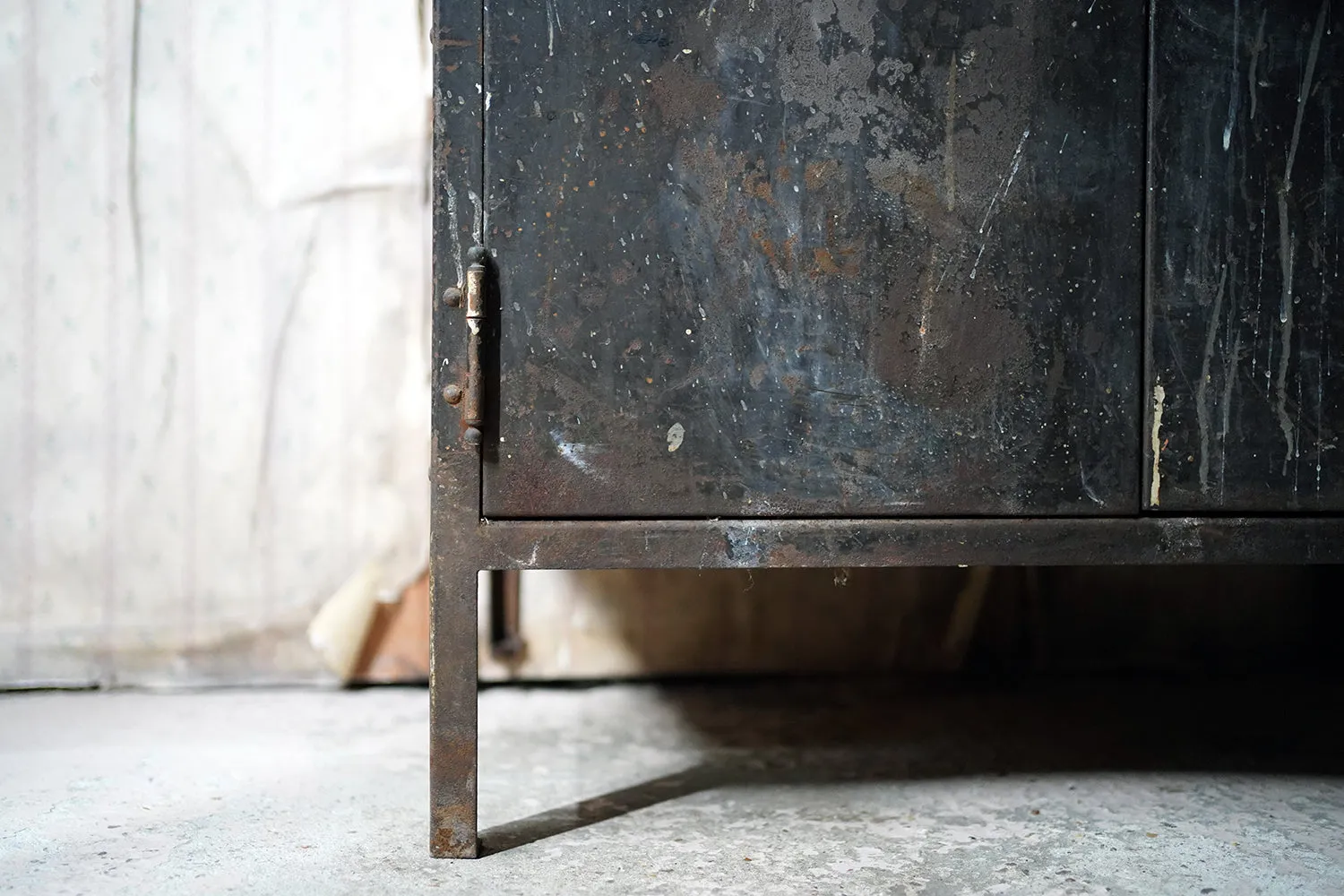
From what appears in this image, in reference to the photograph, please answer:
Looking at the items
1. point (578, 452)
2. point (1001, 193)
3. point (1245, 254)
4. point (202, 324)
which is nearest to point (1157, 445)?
point (1245, 254)

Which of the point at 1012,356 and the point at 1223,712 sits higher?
the point at 1012,356

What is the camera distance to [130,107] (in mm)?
2137

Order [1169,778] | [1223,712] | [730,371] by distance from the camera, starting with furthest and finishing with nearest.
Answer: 1. [1223,712]
2. [1169,778]
3. [730,371]

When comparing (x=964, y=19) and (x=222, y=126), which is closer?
(x=964, y=19)

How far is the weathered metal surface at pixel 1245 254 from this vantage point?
142 cm

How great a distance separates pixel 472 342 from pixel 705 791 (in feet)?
2.64

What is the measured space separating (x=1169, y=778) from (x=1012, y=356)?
80 cm

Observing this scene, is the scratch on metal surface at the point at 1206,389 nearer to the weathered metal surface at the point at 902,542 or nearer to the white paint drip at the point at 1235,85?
the weathered metal surface at the point at 902,542

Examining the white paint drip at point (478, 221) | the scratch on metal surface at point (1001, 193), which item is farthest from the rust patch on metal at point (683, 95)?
the scratch on metal surface at point (1001, 193)

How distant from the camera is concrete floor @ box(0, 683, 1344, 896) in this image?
132 centimetres

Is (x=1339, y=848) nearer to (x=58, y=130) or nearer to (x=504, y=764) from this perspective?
(x=504, y=764)

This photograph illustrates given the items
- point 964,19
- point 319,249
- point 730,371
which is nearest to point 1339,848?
point 730,371

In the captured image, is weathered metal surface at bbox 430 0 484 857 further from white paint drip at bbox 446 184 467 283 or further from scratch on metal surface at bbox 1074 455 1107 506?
scratch on metal surface at bbox 1074 455 1107 506

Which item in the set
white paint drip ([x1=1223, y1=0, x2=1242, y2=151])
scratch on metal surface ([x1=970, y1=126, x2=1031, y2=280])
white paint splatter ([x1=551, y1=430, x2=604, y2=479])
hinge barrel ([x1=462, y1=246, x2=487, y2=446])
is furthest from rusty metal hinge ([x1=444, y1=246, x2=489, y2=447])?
white paint drip ([x1=1223, y1=0, x2=1242, y2=151])
